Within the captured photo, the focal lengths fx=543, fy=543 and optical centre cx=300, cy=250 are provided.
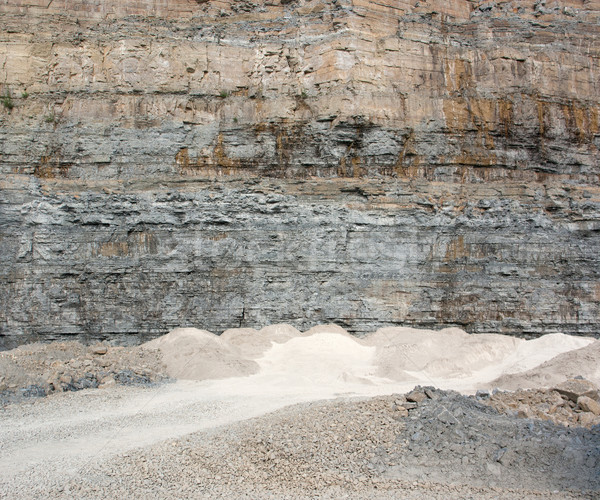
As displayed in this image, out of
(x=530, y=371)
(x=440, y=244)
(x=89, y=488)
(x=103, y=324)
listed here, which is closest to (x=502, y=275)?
(x=440, y=244)

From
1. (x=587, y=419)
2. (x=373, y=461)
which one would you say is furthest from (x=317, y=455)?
(x=587, y=419)

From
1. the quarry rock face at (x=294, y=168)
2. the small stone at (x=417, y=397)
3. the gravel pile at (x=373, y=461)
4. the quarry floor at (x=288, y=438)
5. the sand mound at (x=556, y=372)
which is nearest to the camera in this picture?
the gravel pile at (x=373, y=461)

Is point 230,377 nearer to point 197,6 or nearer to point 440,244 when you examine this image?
point 440,244

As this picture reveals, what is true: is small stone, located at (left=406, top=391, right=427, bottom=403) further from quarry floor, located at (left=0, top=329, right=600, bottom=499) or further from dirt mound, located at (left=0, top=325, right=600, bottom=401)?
dirt mound, located at (left=0, top=325, right=600, bottom=401)

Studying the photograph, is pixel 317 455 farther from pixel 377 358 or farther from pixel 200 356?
pixel 377 358

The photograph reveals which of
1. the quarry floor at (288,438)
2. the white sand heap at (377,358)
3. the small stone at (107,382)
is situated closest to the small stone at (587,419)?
the quarry floor at (288,438)

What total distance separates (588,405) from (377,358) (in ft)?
18.0

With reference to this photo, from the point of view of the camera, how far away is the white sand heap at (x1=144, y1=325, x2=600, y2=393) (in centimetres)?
1204

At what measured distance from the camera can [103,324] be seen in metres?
15.0

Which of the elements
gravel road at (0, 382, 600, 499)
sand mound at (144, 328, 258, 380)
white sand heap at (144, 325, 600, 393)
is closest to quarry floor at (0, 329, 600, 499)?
gravel road at (0, 382, 600, 499)

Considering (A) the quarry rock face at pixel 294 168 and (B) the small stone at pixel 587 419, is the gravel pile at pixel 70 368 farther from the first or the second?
(B) the small stone at pixel 587 419

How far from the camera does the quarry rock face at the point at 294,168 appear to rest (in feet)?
50.2

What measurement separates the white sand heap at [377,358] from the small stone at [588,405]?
104 inches

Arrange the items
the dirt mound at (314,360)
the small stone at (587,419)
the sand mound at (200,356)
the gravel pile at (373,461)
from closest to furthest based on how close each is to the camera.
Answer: the gravel pile at (373,461) → the small stone at (587,419) → the dirt mound at (314,360) → the sand mound at (200,356)
